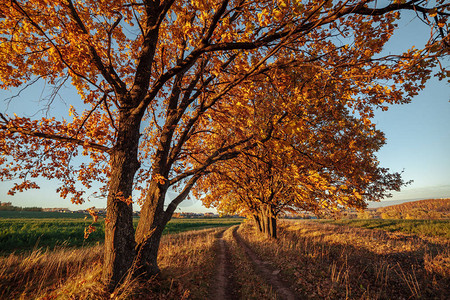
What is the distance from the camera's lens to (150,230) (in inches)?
203

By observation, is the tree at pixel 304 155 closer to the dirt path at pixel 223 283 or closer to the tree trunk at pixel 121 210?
the tree trunk at pixel 121 210

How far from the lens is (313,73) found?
419cm

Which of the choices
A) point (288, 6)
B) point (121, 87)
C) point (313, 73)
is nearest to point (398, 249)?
point (313, 73)

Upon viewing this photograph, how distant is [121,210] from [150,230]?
1.26 meters

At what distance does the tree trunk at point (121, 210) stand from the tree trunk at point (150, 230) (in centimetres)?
46

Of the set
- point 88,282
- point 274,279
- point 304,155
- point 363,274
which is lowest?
point 363,274

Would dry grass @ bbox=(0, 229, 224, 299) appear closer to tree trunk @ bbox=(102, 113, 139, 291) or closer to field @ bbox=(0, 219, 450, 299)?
field @ bbox=(0, 219, 450, 299)

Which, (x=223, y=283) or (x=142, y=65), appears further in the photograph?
(x=223, y=283)

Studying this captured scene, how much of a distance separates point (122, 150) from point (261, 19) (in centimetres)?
443

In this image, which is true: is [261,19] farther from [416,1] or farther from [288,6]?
[416,1]

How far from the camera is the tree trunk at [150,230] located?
496cm

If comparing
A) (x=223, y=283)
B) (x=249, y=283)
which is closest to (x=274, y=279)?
(x=249, y=283)

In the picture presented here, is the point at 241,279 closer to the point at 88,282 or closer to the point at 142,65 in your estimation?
the point at 88,282

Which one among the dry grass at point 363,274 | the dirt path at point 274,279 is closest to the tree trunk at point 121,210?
the dirt path at point 274,279
